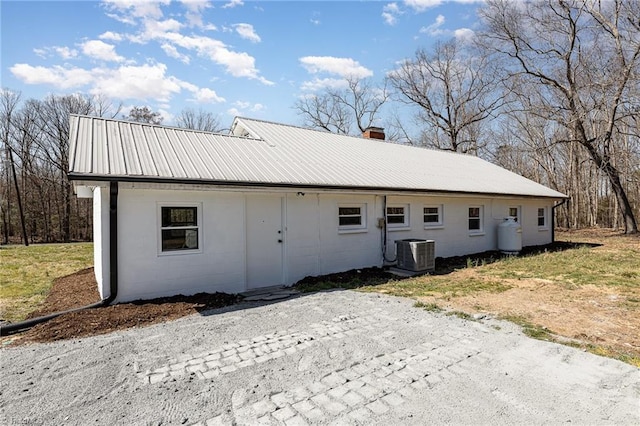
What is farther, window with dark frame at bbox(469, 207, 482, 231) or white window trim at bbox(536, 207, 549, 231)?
white window trim at bbox(536, 207, 549, 231)

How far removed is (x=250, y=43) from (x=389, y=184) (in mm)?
5940

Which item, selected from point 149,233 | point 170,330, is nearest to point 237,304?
point 170,330

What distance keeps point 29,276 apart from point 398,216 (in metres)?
10.7

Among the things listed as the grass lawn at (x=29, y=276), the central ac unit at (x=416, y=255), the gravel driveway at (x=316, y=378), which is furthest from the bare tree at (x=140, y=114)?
A: the gravel driveway at (x=316, y=378)

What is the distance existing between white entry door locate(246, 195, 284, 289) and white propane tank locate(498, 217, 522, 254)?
9.47 metres

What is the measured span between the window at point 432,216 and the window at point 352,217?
288 centimetres

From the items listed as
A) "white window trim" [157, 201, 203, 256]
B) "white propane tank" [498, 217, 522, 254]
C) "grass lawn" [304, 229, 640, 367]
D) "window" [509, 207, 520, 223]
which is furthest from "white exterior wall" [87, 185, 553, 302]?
"window" [509, 207, 520, 223]

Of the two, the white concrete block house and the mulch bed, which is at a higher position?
the white concrete block house

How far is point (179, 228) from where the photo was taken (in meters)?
6.84

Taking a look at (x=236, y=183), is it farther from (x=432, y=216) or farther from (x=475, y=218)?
(x=475, y=218)

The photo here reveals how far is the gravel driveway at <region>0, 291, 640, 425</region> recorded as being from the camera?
9.66 feet

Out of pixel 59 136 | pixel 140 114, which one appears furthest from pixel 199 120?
pixel 59 136

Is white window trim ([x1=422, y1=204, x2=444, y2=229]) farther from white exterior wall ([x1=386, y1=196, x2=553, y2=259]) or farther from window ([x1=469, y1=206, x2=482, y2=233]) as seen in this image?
window ([x1=469, y1=206, x2=482, y2=233])

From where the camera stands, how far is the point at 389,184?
32.7ft
